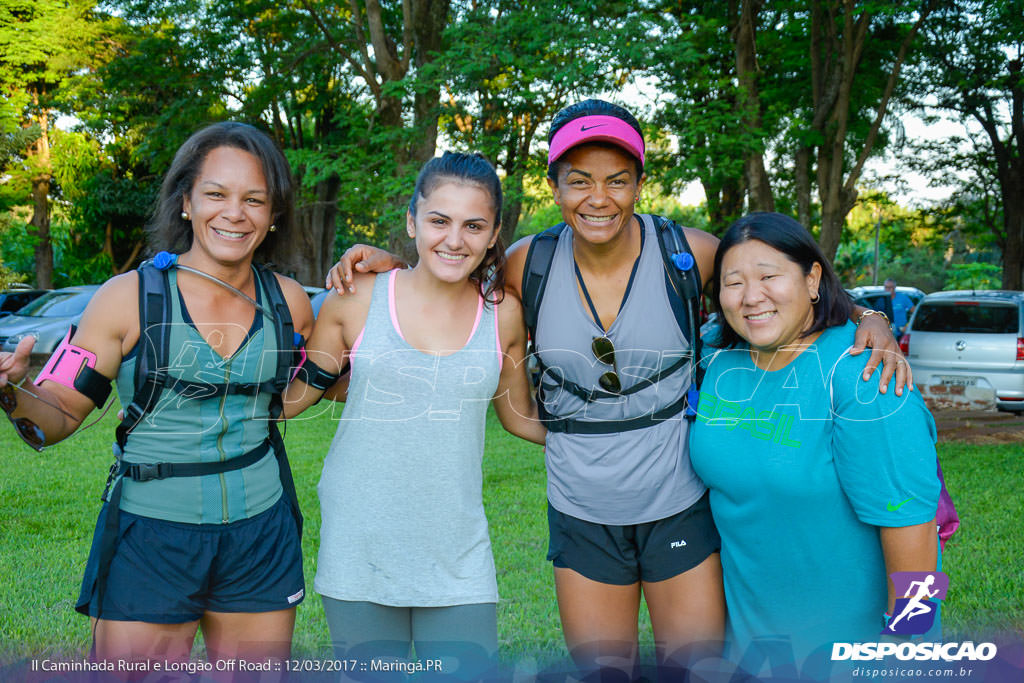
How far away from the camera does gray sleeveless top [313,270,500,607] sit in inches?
95.9

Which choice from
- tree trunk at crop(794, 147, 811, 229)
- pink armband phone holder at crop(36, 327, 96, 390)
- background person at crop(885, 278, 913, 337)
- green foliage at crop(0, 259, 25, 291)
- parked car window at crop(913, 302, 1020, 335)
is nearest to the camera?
pink armband phone holder at crop(36, 327, 96, 390)

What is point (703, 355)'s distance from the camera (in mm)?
2805

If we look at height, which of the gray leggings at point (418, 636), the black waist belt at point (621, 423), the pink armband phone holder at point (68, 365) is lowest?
the gray leggings at point (418, 636)

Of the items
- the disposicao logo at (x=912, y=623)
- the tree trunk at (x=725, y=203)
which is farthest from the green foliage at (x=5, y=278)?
the disposicao logo at (x=912, y=623)

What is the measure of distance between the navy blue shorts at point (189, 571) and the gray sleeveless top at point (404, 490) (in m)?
0.17

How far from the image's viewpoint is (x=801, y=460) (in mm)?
2262

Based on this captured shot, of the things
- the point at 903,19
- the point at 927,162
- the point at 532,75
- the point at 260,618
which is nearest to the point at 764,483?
the point at 260,618

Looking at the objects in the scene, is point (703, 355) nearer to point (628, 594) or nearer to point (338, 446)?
point (628, 594)

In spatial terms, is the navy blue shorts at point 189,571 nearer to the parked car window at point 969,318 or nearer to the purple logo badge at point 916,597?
the purple logo badge at point 916,597

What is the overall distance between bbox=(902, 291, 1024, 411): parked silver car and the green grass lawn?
149 centimetres

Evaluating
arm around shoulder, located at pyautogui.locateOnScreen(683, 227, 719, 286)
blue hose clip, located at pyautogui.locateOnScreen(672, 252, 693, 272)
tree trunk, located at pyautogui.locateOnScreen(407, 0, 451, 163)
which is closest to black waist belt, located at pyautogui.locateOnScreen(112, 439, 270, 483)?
blue hose clip, located at pyautogui.locateOnScreen(672, 252, 693, 272)

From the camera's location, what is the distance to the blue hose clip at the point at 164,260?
245 centimetres

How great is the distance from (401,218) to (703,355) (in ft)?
27.5

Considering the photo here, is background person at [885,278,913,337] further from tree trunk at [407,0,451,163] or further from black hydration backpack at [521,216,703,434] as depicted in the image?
black hydration backpack at [521,216,703,434]
